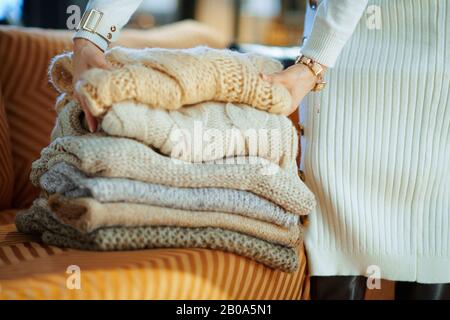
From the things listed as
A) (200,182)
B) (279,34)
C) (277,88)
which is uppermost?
(277,88)

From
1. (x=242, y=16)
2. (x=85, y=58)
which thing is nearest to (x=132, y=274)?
(x=85, y=58)

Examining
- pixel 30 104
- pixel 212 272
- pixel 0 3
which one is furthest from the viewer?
pixel 0 3

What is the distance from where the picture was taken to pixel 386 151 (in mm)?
1021

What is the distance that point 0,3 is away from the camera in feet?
6.82

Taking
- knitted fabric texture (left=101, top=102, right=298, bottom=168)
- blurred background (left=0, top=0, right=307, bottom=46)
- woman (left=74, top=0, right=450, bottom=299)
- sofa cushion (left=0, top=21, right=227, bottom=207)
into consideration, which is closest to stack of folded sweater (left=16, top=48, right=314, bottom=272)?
knitted fabric texture (left=101, top=102, right=298, bottom=168)

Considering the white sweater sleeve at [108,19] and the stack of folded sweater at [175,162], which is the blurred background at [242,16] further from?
the stack of folded sweater at [175,162]

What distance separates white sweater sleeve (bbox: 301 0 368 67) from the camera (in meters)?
0.93

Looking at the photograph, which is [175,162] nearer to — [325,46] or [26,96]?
[325,46]

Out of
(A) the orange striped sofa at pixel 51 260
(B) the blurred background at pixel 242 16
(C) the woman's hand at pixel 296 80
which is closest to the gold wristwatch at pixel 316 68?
(C) the woman's hand at pixel 296 80

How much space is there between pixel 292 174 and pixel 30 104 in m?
0.66

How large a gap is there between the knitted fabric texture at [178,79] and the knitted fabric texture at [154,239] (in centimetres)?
15
